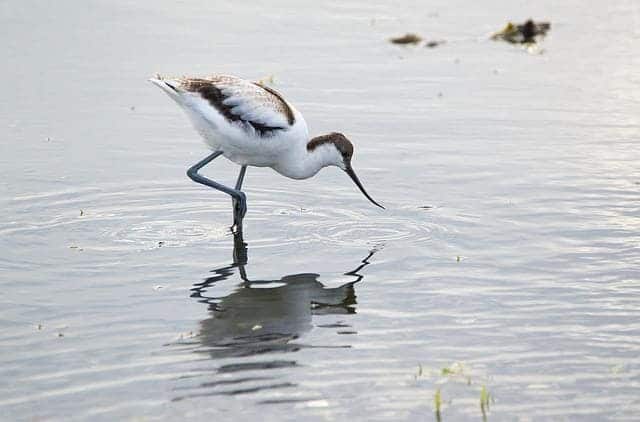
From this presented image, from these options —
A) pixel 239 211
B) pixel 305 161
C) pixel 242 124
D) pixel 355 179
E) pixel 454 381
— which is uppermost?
pixel 242 124

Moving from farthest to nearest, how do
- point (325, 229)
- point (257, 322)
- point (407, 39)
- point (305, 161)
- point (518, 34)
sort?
1. point (518, 34)
2. point (407, 39)
3. point (305, 161)
4. point (325, 229)
5. point (257, 322)

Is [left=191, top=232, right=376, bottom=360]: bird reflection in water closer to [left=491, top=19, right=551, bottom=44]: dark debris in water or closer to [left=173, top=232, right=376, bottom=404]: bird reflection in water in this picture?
[left=173, top=232, right=376, bottom=404]: bird reflection in water

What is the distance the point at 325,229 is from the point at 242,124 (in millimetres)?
940

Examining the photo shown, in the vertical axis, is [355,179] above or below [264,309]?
above

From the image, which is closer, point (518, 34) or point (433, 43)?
point (433, 43)

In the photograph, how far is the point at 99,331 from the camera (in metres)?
7.16

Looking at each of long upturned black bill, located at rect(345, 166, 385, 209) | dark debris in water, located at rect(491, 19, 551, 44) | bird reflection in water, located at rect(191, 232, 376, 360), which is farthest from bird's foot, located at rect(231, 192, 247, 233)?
dark debris in water, located at rect(491, 19, 551, 44)

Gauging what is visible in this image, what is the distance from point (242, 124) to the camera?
29.8 ft

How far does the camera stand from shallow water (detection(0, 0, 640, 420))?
6.55m

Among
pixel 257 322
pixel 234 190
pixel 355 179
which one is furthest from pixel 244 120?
pixel 257 322

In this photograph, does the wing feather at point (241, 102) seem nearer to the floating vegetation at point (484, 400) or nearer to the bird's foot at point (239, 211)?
the bird's foot at point (239, 211)

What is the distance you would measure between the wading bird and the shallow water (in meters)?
0.34

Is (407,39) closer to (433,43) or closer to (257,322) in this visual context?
(433,43)

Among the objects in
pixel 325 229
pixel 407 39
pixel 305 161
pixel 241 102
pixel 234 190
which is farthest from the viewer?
pixel 407 39
